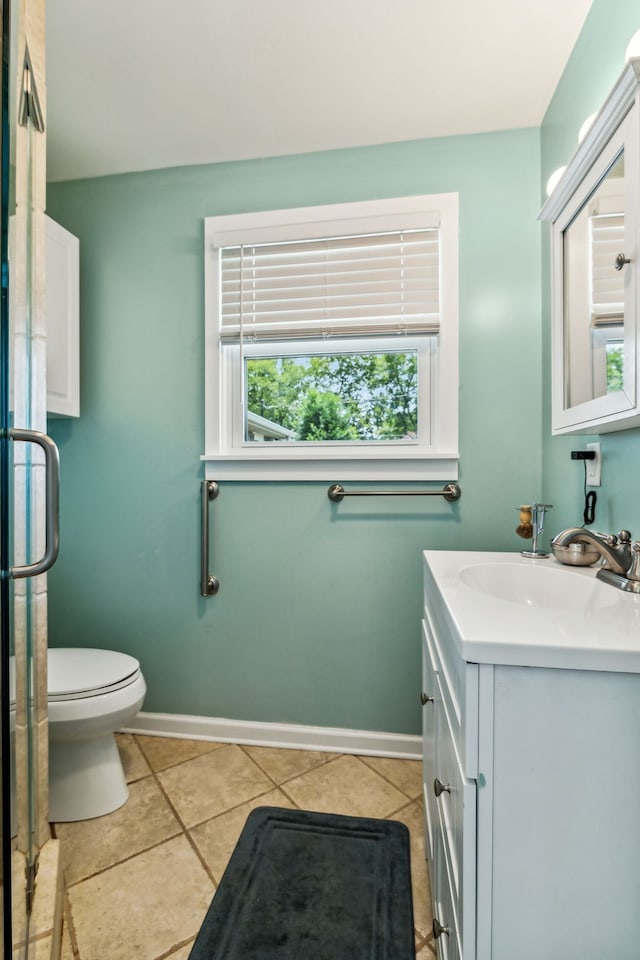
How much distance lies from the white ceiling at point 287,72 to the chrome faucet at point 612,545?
1445mm

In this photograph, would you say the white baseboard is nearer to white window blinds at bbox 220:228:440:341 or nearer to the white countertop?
the white countertop

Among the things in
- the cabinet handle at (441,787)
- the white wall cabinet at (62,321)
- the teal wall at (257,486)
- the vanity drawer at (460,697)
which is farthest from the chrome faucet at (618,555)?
the white wall cabinet at (62,321)

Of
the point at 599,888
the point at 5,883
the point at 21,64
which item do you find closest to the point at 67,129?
the point at 21,64

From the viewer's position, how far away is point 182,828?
1.41 meters

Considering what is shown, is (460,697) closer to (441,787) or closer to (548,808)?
(548,808)

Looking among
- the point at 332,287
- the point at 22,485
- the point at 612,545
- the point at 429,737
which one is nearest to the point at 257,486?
the point at 332,287

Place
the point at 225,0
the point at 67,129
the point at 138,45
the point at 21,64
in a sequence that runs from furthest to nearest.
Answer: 1. the point at 67,129
2. the point at 138,45
3. the point at 225,0
4. the point at 21,64

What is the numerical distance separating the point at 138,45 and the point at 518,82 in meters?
1.20

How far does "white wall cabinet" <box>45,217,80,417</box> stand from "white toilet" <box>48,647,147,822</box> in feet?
3.35

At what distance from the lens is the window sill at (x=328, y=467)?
172cm

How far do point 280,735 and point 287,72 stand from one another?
92.8 inches

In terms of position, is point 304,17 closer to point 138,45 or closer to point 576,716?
point 138,45

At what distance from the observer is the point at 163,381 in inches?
76.4

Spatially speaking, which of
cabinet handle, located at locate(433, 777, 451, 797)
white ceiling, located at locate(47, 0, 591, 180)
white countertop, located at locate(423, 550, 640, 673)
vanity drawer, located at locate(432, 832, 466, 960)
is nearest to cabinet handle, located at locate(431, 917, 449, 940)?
vanity drawer, located at locate(432, 832, 466, 960)
